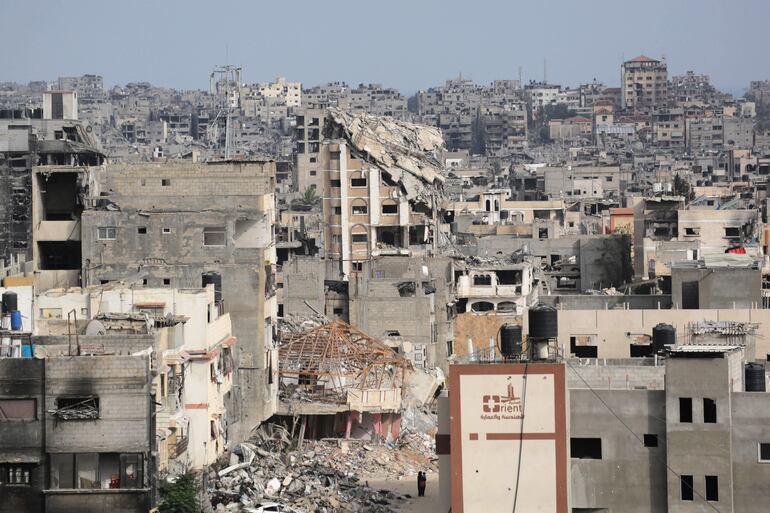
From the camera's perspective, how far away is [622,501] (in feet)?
119

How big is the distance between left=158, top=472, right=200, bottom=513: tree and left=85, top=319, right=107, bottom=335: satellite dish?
9.25 ft

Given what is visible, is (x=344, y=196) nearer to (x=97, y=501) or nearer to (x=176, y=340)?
(x=176, y=340)

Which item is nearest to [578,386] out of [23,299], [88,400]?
[88,400]

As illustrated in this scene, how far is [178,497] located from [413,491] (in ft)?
39.7

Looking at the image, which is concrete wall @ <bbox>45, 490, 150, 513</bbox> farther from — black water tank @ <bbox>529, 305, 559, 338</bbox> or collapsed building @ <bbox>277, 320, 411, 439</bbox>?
collapsed building @ <bbox>277, 320, 411, 439</bbox>

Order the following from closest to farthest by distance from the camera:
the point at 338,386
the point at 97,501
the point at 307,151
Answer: the point at 97,501, the point at 338,386, the point at 307,151

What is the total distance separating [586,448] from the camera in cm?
3647

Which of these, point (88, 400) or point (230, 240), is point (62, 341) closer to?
point (88, 400)

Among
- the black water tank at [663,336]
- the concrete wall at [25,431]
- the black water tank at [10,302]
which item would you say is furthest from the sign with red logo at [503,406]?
the black water tank at [10,302]

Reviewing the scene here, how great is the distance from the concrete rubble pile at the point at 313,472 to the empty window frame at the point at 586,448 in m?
6.90

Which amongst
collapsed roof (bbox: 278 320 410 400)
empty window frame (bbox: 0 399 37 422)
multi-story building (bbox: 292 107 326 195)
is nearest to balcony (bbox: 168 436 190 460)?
empty window frame (bbox: 0 399 37 422)

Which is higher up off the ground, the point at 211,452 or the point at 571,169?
the point at 571,169

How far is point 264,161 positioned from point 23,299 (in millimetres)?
9485

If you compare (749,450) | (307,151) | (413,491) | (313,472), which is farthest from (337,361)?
(307,151)
